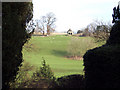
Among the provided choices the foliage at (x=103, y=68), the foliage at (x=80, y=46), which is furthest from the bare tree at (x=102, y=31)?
the foliage at (x=103, y=68)

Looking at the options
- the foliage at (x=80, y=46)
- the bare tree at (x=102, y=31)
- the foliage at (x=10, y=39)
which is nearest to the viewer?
the foliage at (x=10, y=39)

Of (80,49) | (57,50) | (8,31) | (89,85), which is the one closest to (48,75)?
(89,85)

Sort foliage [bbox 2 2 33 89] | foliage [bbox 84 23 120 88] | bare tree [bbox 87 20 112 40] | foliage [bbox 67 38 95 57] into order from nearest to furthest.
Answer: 1. foliage [bbox 84 23 120 88]
2. foliage [bbox 2 2 33 89]
3. bare tree [bbox 87 20 112 40]
4. foliage [bbox 67 38 95 57]

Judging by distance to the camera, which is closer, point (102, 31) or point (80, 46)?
point (102, 31)

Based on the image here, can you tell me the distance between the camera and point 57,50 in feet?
144

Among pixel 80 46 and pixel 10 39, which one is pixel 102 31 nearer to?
pixel 80 46

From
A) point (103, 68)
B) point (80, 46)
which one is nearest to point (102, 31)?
point (80, 46)

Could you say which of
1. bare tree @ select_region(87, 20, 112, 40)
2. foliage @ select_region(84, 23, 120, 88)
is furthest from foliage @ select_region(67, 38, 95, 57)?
foliage @ select_region(84, 23, 120, 88)

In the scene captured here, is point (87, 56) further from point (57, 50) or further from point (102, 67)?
point (57, 50)

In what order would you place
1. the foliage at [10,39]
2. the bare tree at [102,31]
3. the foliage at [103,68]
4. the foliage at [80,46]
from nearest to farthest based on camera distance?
1. the foliage at [103,68]
2. the foliage at [10,39]
3. the bare tree at [102,31]
4. the foliage at [80,46]

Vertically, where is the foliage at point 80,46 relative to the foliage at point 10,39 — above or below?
below

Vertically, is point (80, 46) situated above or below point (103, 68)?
below

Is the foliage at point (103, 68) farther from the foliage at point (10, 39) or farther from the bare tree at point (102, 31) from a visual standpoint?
the bare tree at point (102, 31)

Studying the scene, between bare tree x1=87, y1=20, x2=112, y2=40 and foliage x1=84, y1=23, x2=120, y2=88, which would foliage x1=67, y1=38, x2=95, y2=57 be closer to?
bare tree x1=87, y1=20, x2=112, y2=40
